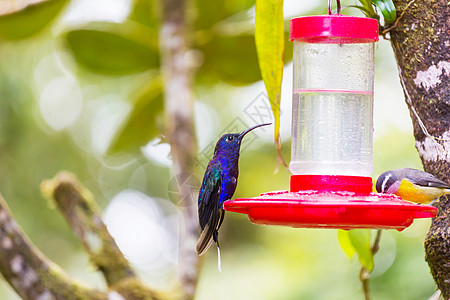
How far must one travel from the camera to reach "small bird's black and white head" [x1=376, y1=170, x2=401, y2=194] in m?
1.86

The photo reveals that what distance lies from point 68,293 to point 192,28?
2.12 metres

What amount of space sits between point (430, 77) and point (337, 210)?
537 mm

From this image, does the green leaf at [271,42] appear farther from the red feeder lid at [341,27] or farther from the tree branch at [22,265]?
the tree branch at [22,265]

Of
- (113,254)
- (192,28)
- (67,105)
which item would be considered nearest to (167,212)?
(67,105)

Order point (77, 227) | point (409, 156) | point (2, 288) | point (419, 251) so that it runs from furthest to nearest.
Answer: point (2, 288)
point (409, 156)
point (419, 251)
point (77, 227)

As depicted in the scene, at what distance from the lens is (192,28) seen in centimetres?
410

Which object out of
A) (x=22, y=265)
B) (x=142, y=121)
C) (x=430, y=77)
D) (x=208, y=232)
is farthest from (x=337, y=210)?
(x=142, y=121)

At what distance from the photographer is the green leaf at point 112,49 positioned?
399 cm

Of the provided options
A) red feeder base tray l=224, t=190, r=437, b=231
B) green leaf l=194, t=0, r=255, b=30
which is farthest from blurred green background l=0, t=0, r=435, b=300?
red feeder base tray l=224, t=190, r=437, b=231

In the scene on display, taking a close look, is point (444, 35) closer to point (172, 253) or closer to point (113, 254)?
point (113, 254)

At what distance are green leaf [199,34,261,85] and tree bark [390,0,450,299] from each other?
2.16 meters

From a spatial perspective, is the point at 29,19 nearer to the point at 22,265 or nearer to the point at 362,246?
the point at 22,265

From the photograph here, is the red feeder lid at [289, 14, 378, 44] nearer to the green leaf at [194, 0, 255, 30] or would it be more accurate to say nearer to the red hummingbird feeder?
the red hummingbird feeder

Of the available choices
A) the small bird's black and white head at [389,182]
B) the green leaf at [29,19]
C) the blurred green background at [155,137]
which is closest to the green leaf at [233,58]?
the blurred green background at [155,137]
